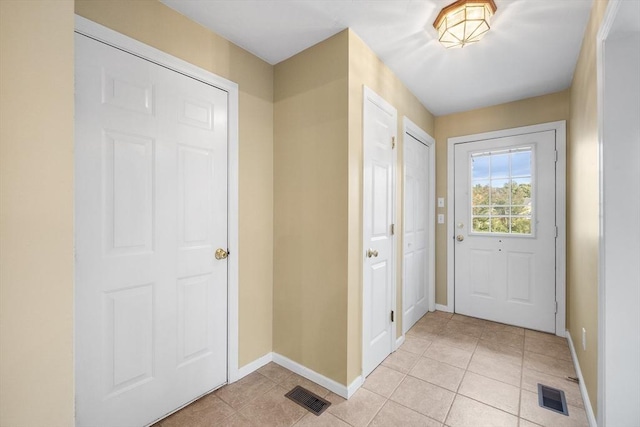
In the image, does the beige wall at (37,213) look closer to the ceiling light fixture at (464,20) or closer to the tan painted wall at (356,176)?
the tan painted wall at (356,176)

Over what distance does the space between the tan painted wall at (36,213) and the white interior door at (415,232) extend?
8.00 ft

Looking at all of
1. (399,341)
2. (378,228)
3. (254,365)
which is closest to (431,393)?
(399,341)

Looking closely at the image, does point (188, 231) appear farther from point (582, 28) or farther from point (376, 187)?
point (582, 28)

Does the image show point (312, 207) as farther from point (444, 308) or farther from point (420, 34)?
point (444, 308)

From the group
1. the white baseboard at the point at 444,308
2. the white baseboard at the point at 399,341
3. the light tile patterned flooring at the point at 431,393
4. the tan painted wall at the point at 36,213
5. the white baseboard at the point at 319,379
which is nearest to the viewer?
the tan painted wall at the point at 36,213

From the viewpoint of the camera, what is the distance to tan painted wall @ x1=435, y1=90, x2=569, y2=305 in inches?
111

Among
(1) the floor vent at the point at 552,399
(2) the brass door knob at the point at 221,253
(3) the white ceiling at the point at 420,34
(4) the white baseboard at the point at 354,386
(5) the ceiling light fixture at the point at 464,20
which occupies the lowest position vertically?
(1) the floor vent at the point at 552,399

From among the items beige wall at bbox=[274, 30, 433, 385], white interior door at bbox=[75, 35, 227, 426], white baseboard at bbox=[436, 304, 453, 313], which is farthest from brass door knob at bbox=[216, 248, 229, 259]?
white baseboard at bbox=[436, 304, 453, 313]

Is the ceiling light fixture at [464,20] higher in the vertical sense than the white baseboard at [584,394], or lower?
higher

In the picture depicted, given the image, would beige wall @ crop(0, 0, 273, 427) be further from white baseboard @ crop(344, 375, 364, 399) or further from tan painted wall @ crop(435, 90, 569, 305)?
tan painted wall @ crop(435, 90, 569, 305)

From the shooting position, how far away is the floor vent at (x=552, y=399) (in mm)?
1741

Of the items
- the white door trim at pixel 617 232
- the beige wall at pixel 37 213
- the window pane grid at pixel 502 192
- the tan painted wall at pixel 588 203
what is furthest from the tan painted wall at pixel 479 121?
the beige wall at pixel 37 213

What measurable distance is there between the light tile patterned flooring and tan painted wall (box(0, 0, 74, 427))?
1052 millimetres

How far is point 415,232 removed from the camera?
10.1 feet
